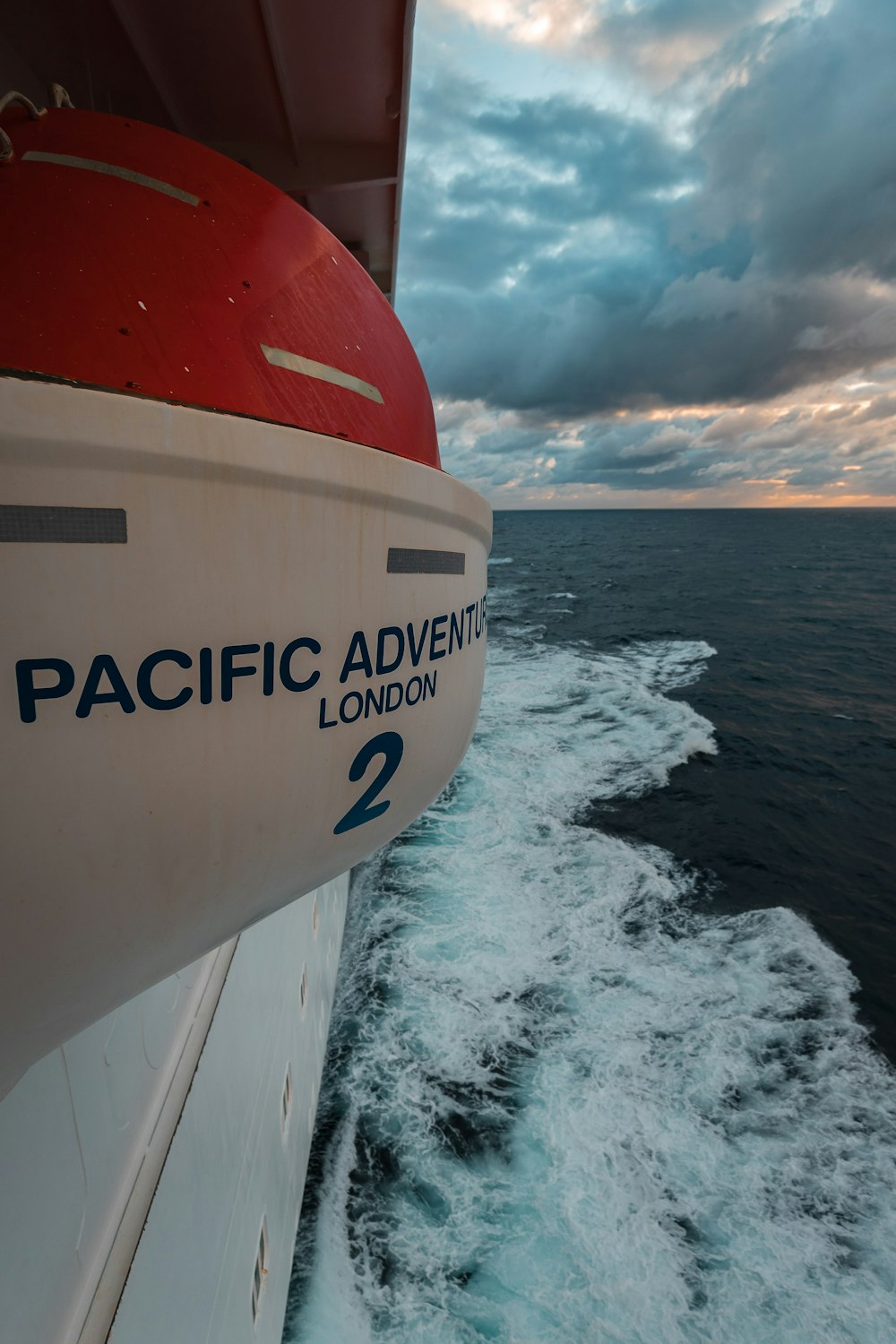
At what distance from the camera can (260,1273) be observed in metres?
4.47

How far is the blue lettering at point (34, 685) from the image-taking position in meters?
0.83

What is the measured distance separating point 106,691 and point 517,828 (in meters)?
12.5

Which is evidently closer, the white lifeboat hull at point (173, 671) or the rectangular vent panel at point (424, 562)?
the white lifeboat hull at point (173, 671)

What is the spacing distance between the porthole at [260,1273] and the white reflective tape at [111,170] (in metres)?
5.71

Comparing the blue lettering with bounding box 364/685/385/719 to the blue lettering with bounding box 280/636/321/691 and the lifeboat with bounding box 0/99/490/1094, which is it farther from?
the blue lettering with bounding box 280/636/321/691

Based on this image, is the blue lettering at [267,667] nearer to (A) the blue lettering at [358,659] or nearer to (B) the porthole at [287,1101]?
(A) the blue lettering at [358,659]

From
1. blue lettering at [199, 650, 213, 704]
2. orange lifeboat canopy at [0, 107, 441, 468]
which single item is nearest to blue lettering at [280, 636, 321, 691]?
blue lettering at [199, 650, 213, 704]

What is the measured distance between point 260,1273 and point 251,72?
672 cm

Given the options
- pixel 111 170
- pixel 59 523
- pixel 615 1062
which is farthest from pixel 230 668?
pixel 615 1062

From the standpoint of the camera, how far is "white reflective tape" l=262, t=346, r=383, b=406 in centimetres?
124

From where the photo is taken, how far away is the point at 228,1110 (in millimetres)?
3785

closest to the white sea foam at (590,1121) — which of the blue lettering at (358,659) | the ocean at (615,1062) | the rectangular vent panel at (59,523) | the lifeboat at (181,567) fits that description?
the ocean at (615,1062)

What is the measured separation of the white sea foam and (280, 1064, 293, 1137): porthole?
1.79 m

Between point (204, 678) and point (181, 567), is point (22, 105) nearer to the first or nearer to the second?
point (181, 567)
